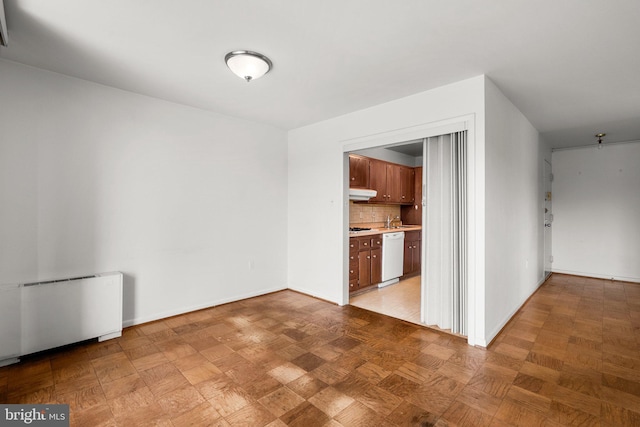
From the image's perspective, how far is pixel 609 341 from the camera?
3.06 metres

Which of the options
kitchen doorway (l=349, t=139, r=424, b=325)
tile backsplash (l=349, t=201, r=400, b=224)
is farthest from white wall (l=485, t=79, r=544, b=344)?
tile backsplash (l=349, t=201, r=400, b=224)

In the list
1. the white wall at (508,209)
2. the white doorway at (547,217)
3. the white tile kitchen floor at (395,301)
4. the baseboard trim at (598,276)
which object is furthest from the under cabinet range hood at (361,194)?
the baseboard trim at (598,276)

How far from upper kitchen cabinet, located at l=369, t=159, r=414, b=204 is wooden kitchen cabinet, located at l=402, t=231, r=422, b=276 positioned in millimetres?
806

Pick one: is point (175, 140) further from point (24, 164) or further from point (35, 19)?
point (35, 19)

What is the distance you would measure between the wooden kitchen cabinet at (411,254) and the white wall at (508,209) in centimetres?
189

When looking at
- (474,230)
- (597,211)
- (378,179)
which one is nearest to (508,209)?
(474,230)

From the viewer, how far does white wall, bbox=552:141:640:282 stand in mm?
5523

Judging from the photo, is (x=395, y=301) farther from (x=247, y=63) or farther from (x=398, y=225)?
(x=247, y=63)

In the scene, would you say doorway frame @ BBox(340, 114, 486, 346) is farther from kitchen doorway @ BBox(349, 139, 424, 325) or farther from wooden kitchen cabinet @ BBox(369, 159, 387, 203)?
wooden kitchen cabinet @ BBox(369, 159, 387, 203)

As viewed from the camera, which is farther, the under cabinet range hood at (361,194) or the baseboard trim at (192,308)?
the under cabinet range hood at (361,194)

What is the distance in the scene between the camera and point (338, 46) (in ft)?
7.87

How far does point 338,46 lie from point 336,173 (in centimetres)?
200

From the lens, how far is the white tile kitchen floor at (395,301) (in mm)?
3853

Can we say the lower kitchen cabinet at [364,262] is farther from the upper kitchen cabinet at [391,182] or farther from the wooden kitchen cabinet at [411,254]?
the upper kitchen cabinet at [391,182]
